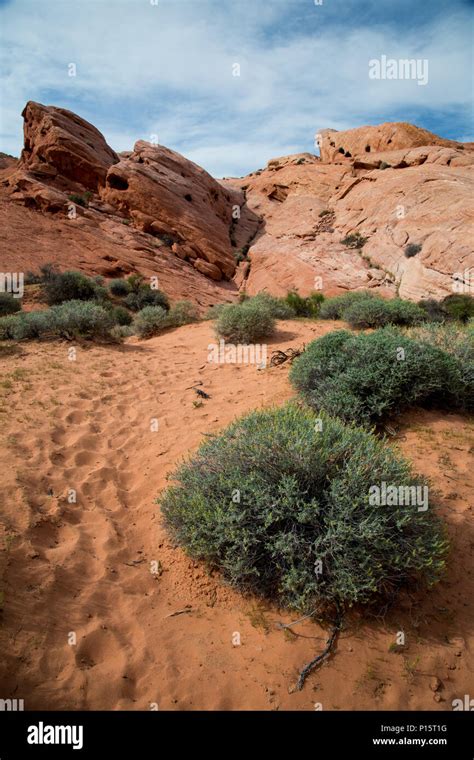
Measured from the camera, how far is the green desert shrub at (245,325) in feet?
27.7

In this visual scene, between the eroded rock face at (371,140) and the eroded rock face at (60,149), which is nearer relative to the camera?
the eroded rock face at (60,149)

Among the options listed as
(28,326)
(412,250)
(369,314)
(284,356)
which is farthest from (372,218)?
(28,326)

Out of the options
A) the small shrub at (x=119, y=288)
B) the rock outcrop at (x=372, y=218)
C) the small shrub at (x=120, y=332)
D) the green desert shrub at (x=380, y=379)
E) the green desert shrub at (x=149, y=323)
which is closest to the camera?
the green desert shrub at (x=380, y=379)

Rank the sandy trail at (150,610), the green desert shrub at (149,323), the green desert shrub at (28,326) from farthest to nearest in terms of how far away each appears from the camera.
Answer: the green desert shrub at (149,323)
the green desert shrub at (28,326)
the sandy trail at (150,610)

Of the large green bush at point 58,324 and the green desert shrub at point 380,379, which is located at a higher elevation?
the large green bush at point 58,324

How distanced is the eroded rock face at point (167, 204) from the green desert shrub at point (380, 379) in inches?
747

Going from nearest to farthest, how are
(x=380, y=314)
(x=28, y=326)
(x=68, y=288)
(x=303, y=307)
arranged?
1. (x=28, y=326)
2. (x=380, y=314)
3. (x=303, y=307)
4. (x=68, y=288)

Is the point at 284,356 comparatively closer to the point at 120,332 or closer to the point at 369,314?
the point at 369,314

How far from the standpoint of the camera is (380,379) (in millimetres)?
4582

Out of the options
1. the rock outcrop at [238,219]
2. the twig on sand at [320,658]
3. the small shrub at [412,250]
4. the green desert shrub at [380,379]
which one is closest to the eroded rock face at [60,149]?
the rock outcrop at [238,219]

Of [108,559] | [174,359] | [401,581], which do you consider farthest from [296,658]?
[174,359]

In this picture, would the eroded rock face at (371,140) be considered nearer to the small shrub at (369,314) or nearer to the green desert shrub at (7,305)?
the small shrub at (369,314)

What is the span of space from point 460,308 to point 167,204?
18460mm
